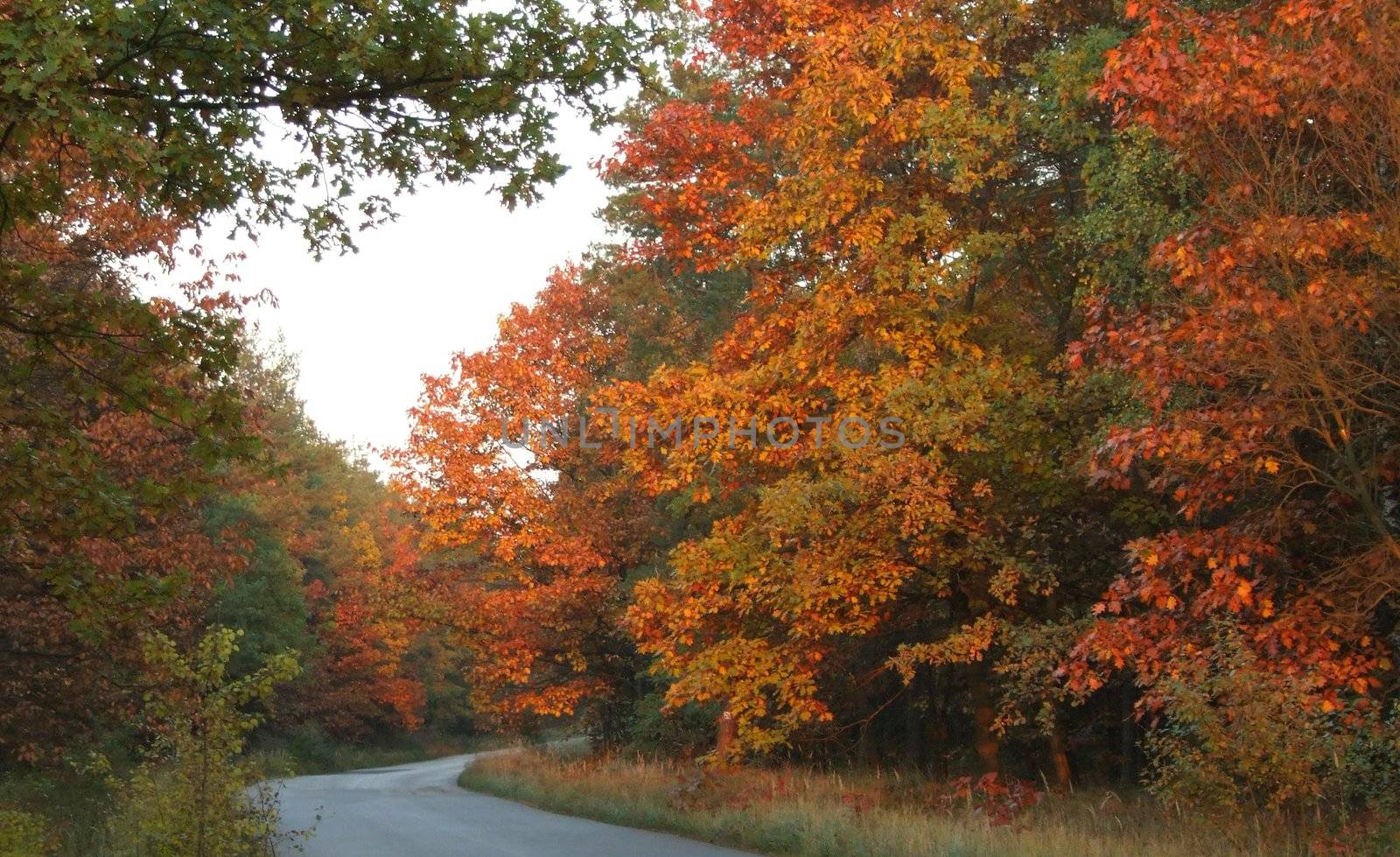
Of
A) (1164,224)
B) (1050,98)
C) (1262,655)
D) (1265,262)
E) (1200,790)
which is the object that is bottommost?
(1200,790)

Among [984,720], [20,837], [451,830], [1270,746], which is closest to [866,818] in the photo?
[984,720]

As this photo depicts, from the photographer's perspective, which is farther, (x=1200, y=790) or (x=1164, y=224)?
(x=1164, y=224)

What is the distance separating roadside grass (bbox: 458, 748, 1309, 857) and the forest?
16 cm

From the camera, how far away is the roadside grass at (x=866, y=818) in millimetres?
10930

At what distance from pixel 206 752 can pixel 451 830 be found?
22.8 feet

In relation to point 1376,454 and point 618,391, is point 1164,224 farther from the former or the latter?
point 618,391

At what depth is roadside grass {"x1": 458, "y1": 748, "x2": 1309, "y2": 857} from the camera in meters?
10.9

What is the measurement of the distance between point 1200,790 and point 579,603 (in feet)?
59.4

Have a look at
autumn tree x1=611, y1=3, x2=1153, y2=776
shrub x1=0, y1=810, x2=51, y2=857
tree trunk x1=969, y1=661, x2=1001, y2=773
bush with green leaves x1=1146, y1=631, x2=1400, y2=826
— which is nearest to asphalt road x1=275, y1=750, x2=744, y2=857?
shrub x1=0, y1=810, x2=51, y2=857

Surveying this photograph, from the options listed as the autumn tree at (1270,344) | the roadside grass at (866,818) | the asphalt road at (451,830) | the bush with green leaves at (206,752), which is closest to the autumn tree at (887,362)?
the roadside grass at (866,818)

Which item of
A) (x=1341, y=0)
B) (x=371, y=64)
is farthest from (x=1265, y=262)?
(x=371, y=64)

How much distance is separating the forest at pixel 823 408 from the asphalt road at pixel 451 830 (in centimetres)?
116

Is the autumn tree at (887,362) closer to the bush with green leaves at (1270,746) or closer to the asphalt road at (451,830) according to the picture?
the asphalt road at (451,830)

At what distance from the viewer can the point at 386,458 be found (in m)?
28.9
